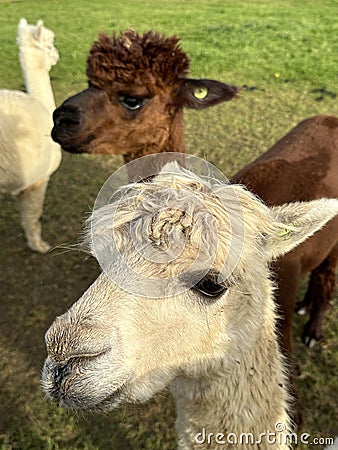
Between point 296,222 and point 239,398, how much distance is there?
2.54 feet

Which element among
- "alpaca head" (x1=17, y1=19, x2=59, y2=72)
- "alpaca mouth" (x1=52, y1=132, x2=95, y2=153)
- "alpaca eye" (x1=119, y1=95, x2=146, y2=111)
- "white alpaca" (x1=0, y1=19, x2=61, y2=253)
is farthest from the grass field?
"alpaca head" (x1=17, y1=19, x2=59, y2=72)

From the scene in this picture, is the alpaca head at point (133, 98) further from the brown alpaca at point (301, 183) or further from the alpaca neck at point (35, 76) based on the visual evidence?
the alpaca neck at point (35, 76)

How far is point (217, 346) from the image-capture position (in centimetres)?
163

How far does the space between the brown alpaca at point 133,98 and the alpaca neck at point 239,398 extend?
1.78 m

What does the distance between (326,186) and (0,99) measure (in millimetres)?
2877

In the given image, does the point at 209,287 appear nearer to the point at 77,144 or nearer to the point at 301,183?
the point at 301,183

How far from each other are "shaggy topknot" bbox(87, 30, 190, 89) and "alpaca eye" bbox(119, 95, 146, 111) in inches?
4.4

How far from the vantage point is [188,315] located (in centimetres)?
152

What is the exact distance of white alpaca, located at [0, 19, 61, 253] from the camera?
3681mm

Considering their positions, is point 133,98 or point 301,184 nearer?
point 301,184

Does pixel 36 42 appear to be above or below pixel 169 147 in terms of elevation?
above

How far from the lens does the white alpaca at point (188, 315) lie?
4.59 ft

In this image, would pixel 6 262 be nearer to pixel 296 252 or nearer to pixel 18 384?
pixel 18 384

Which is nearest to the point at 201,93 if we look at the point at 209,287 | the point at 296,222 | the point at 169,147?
the point at 169,147
